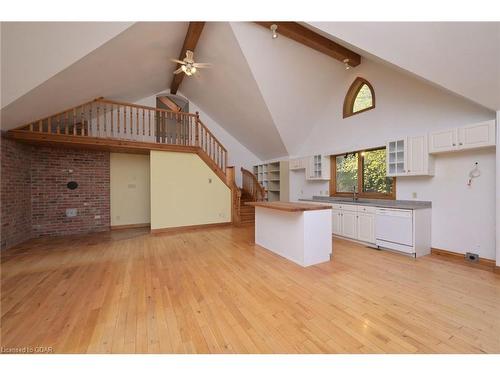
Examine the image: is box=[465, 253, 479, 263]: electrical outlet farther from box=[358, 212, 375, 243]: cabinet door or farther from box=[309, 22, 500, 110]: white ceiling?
box=[309, 22, 500, 110]: white ceiling

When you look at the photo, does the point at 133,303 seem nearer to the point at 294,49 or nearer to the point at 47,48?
the point at 47,48

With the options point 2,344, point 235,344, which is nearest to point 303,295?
point 235,344

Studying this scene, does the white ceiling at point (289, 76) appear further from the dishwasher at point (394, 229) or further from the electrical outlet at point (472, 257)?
the electrical outlet at point (472, 257)

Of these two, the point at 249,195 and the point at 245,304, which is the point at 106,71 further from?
the point at 249,195

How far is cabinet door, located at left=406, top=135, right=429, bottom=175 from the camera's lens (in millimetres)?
3580

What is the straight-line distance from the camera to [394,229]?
146 inches

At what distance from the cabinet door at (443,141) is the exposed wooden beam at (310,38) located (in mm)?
2462

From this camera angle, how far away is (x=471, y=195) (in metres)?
3.29

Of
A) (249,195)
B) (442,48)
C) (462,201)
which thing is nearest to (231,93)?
(249,195)

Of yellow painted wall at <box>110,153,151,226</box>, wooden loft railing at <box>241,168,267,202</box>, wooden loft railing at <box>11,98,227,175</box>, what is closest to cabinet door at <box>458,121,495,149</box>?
wooden loft railing at <box>241,168,267,202</box>

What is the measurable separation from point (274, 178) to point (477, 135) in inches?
210

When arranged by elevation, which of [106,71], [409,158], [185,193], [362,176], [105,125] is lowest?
[185,193]

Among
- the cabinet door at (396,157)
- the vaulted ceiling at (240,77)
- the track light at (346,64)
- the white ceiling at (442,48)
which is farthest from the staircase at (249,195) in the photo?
the white ceiling at (442,48)

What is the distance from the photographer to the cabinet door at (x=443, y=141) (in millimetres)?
3227
